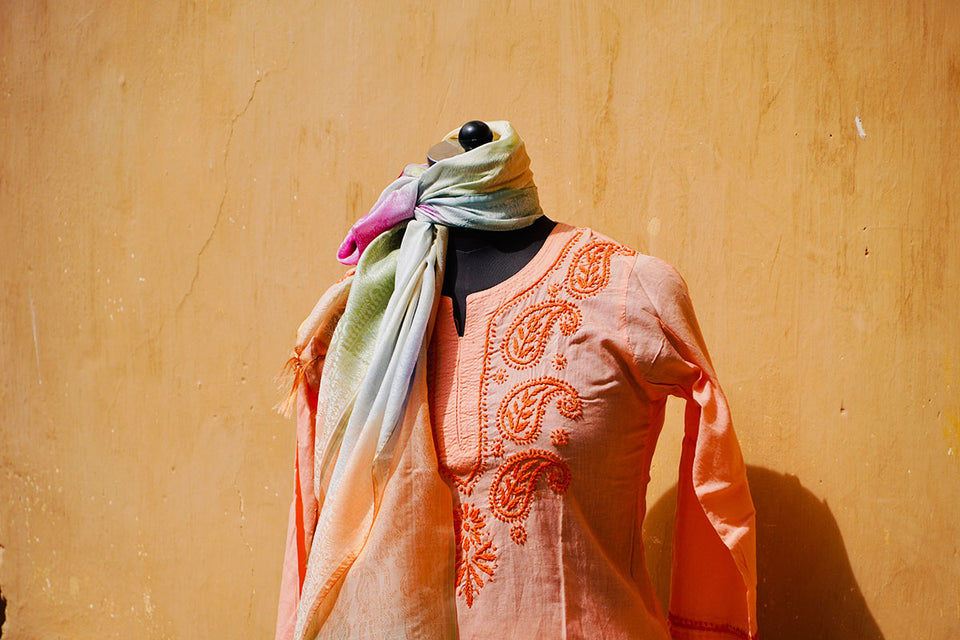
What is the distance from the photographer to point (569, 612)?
1255mm

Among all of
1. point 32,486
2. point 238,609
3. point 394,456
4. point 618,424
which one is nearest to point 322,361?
point 394,456

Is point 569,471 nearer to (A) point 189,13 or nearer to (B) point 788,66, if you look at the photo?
(B) point 788,66

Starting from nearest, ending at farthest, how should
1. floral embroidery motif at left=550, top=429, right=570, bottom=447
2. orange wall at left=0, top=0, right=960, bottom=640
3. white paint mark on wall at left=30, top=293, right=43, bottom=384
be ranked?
1. floral embroidery motif at left=550, top=429, right=570, bottom=447
2. orange wall at left=0, top=0, right=960, bottom=640
3. white paint mark on wall at left=30, top=293, right=43, bottom=384

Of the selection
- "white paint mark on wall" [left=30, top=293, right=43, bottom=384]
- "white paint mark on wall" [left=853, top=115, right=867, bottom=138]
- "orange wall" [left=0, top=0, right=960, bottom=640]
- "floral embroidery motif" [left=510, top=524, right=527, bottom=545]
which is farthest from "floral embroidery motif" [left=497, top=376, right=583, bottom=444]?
"white paint mark on wall" [left=30, top=293, right=43, bottom=384]

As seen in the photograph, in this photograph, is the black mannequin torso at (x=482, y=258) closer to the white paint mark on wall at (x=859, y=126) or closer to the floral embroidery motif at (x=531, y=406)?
the floral embroidery motif at (x=531, y=406)

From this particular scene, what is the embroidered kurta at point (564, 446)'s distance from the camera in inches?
49.8

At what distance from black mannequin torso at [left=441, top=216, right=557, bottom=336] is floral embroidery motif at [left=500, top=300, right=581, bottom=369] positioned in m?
0.08

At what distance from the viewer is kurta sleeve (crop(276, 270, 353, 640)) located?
4.79ft

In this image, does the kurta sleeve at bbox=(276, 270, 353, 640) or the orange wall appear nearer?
the kurta sleeve at bbox=(276, 270, 353, 640)

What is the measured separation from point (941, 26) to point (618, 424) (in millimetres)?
931

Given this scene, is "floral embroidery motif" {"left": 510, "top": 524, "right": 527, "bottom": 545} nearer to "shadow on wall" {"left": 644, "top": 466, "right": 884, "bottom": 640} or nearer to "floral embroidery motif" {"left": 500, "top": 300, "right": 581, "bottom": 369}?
"floral embroidery motif" {"left": 500, "top": 300, "right": 581, "bottom": 369}

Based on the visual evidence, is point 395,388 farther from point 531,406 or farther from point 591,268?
point 591,268

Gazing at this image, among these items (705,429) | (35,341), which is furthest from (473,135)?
(35,341)

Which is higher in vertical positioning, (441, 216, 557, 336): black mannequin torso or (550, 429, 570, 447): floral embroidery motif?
(441, 216, 557, 336): black mannequin torso
